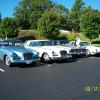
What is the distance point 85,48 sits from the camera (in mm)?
19922

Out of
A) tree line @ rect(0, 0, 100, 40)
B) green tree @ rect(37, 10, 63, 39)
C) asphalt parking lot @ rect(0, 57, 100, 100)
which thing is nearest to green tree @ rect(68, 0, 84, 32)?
tree line @ rect(0, 0, 100, 40)

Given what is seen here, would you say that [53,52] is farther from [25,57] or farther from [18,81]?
[18,81]

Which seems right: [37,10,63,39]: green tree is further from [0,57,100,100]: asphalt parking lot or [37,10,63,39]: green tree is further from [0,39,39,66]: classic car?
[0,57,100,100]: asphalt parking lot

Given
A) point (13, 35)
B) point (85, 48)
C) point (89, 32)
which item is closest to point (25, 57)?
point (85, 48)

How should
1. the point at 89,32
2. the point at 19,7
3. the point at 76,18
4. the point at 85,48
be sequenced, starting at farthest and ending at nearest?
the point at 19,7, the point at 76,18, the point at 89,32, the point at 85,48

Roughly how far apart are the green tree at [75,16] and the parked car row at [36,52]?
60.4m

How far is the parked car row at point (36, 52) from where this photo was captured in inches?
546

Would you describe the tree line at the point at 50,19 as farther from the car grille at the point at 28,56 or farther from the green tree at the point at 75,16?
the car grille at the point at 28,56

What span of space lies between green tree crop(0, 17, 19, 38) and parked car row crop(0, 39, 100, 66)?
3379cm

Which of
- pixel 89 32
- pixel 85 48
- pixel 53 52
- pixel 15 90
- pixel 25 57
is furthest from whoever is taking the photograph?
pixel 89 32

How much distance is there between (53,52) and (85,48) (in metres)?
5.01

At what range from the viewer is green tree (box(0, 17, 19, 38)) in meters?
52.8
